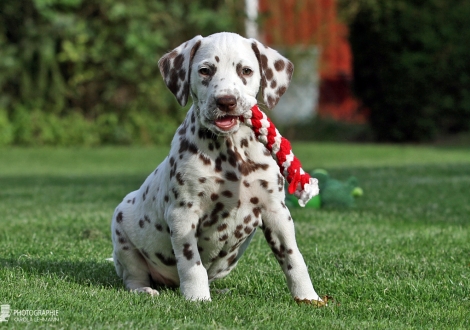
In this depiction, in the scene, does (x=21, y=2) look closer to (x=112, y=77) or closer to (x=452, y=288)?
(x=112, y=77)

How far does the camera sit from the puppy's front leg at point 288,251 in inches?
166

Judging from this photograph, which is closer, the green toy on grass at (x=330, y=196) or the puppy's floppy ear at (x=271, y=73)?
the puppy's floppy ear at (x=271, y=73)

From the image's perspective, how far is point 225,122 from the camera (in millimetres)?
4148

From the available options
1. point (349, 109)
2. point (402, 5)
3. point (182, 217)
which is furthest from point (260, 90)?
point (349, 109)

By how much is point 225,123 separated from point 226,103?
0.38ft

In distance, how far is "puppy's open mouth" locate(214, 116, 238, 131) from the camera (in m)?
4.13

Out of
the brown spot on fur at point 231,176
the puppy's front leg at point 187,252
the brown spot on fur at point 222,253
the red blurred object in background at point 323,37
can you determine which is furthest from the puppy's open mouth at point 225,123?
the red blurred object in background at point 323,37

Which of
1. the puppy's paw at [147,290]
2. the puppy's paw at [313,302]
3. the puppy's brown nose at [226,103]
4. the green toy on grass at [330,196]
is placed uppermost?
the puppy's brown nose at [226,103]

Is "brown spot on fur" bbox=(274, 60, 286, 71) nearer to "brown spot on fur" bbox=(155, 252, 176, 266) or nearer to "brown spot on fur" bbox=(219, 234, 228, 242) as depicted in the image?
"brown spot on fur" bbox=(219, 234, 228, 242)

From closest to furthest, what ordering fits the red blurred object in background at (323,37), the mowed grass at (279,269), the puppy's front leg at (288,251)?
1. the mowed grass at (279,269)
2. the puppy's front leg at (288,251)
3. the red blurred object in background at (323,37)

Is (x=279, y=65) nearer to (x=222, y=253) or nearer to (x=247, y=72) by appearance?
(x=247, y=72)

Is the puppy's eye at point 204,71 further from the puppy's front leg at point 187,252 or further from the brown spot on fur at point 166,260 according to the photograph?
the brown spot on fur at point 166,260

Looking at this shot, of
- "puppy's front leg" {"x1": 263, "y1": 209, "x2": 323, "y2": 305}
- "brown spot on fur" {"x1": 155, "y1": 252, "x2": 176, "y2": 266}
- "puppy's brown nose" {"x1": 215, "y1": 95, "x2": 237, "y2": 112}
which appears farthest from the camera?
"brown spot on fur" {"x1": 155, "y1": 252, "x2": 176, "y2": 266}

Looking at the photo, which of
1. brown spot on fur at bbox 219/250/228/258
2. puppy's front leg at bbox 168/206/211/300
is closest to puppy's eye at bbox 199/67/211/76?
puppy's front leg at bbox 168/206/211/300
